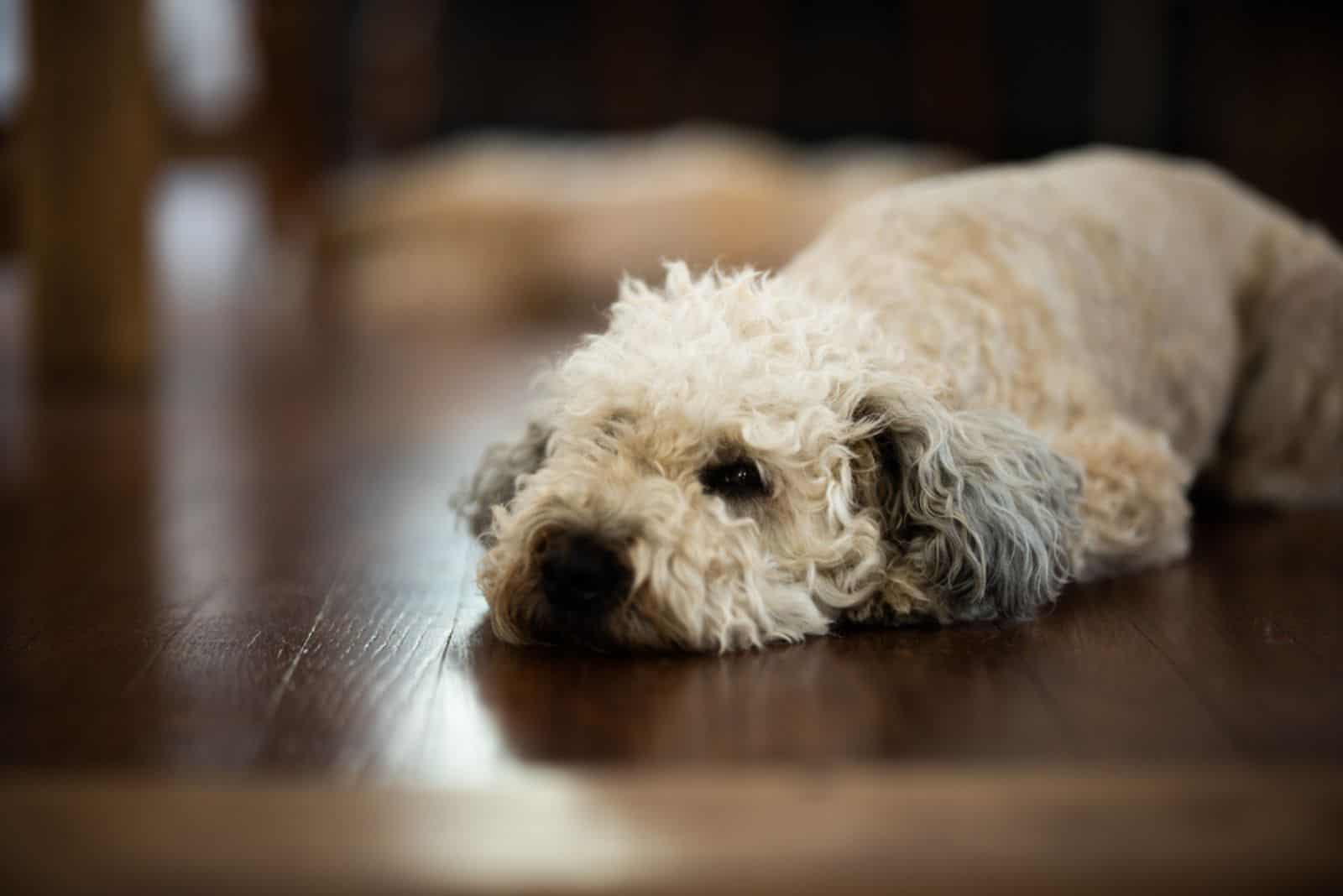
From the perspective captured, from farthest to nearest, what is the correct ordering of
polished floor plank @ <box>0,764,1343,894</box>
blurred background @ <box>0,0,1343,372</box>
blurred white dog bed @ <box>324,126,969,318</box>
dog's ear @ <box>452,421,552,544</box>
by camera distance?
1. blurred background @ <box>0,0,1343,372</box>
2. blurred white dog bed @ <box>324,126,969,318</box>
3. dog's ear @ <box>452,421,552,544</box>
4. polished floor plank @ <box>0,764,1343,894</box>

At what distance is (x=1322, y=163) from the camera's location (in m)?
8.67

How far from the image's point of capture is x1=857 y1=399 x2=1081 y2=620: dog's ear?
2053 millimetres

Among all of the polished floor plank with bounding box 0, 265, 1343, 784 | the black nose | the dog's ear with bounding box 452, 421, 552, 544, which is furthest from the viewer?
the dog's ear with bounding box 452, 421, 552, 544

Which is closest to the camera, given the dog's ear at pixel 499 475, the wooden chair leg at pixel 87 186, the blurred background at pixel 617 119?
the dog's ear at pixel 499 475

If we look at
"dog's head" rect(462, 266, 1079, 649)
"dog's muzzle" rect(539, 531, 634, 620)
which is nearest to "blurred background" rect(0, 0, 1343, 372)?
"dog's head" rect(462, 266, 1079, 649)

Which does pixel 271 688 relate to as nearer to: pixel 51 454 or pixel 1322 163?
pixel 51 454

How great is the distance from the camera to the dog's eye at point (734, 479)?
2.04 m

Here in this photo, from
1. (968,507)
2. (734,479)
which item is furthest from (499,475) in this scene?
(968,507)

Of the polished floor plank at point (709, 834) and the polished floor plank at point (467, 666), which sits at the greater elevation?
the polished floor plank at point (709, 834)

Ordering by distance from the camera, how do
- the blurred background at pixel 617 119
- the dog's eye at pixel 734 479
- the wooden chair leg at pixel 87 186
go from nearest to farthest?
the dog's eye at pixel 734 479, the wooden chair leg at pixel 87 186, the blurred background at pixel 617 119

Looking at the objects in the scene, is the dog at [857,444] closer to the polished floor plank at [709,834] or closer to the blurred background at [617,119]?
the polished floor plank at [709,834]

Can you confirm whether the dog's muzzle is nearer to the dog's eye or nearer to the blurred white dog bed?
the dog's eye

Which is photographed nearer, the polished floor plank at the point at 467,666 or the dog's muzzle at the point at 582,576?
the polished floor plank at the point at 467,666

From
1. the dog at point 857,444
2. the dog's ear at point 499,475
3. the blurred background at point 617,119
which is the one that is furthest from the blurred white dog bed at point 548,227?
the dog's ear at point 499,475
